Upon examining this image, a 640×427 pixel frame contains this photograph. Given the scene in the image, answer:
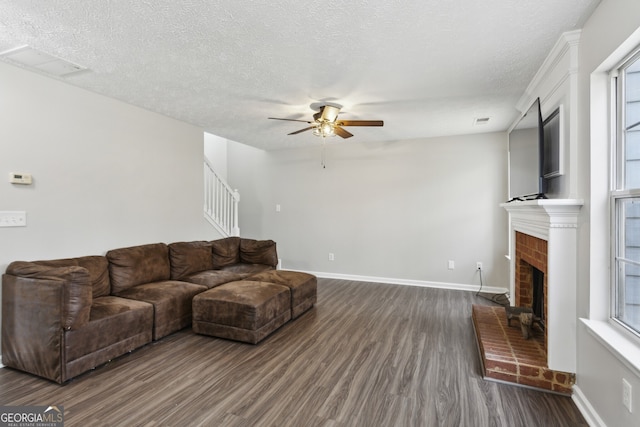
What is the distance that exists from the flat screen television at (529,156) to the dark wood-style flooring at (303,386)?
1575 mm

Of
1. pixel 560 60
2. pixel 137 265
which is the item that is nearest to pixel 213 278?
pixel 137 265

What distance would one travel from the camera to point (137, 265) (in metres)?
3.36

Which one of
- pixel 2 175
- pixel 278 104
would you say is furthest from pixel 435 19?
pixel 2 175

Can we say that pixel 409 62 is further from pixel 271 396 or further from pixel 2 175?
pixel 2 175

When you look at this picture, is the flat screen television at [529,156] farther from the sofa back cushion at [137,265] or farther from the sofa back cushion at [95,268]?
the sofa back cushion at [95,268]

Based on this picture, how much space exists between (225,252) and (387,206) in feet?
9.17

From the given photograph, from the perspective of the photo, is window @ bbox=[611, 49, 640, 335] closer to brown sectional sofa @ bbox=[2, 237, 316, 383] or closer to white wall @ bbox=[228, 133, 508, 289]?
brown sectional sofa @ bbox=[2, 237, 316, 383]

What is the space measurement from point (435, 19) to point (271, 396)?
2725 millimetres

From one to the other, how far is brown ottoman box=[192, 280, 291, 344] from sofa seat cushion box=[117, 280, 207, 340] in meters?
0.18

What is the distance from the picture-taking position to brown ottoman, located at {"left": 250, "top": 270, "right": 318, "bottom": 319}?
11.8 feet

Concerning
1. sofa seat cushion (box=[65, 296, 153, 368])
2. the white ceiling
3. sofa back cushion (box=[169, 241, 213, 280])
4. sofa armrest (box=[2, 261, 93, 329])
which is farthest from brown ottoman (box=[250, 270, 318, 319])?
the white ceiling

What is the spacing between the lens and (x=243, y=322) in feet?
9.57

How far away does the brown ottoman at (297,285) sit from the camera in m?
3.58

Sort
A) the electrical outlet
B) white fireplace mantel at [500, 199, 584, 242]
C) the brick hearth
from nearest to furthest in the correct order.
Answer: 1. the electrical outlet
2. white fireplace mantel at [500, 199, 584, 242]
3. the brick hearth
